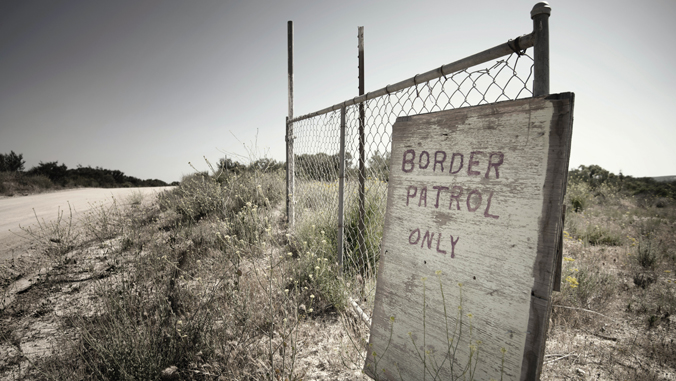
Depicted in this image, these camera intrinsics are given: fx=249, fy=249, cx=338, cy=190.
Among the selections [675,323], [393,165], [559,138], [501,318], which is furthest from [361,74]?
[675,323]

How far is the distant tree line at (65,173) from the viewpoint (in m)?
12.1

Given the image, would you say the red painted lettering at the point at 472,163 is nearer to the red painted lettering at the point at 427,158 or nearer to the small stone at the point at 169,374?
the red painted lettering at the point at 427,158

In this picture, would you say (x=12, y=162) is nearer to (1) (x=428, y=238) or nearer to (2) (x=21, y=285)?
(2) (x=21, y=285)

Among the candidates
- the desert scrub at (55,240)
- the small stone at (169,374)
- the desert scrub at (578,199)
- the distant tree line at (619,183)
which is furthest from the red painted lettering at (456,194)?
the distant tree line at (619,183)

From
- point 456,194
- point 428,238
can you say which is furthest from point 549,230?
point 428,238

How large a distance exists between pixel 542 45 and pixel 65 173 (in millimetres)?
19902

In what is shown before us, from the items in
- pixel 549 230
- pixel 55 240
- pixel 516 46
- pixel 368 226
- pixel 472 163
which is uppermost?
pixel 516 46

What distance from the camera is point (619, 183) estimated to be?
15.9 m

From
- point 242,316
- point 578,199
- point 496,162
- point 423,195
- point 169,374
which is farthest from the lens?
point 578,199

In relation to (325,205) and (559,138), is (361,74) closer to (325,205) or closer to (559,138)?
(325,205)

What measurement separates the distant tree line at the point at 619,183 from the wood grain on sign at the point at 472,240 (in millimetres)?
16413

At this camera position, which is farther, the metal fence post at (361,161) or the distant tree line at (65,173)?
the distant tree line at (65,173)

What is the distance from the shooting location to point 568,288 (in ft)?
9.86

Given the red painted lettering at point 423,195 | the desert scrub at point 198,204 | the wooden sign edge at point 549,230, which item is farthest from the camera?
the desert scrub at point 198,204
